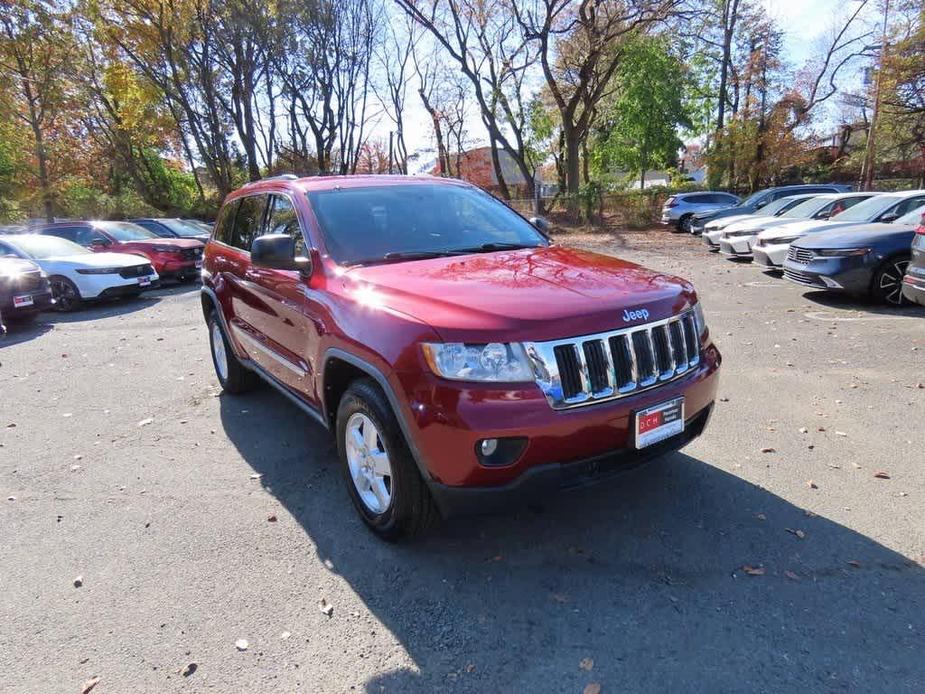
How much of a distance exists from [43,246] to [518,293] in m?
11.9

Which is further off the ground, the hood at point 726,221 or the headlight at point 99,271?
the headlight at point 99,271

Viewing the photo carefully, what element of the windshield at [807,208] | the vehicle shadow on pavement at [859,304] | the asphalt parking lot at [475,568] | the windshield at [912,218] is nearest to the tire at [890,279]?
the vehicle shadow on pavement at [859,304]

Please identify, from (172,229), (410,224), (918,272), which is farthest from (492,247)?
(172,229)

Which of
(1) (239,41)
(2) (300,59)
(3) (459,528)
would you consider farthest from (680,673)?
(2) (300,59)

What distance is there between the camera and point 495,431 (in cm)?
234

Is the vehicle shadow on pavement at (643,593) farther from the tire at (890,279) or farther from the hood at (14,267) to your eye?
the hood at (14,267)

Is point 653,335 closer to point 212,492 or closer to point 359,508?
point 359,508

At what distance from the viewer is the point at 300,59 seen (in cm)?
2662

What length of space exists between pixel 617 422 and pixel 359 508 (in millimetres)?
1461

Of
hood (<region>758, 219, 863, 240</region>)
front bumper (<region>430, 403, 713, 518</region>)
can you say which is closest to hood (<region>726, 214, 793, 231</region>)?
hood (<region>758, 219, 863, 240</region>)

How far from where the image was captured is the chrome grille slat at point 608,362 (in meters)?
2.42

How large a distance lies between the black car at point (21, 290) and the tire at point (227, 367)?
18.0 ft

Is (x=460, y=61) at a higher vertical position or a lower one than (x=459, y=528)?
higher

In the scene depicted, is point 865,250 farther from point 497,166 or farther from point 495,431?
point 497,166
